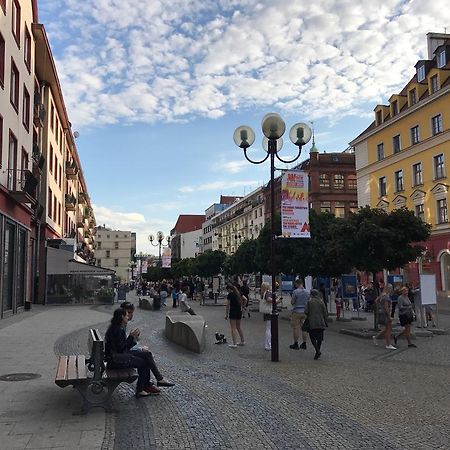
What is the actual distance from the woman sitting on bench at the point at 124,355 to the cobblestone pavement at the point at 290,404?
25 cm

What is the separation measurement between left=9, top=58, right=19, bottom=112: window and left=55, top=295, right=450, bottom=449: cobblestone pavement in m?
15.1

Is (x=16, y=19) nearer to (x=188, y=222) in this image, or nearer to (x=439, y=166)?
(x=439, y=166)

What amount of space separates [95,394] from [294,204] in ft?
24.5

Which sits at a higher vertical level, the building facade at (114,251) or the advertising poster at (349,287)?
the building facade at (114,251)

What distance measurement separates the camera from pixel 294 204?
12719 millimetres

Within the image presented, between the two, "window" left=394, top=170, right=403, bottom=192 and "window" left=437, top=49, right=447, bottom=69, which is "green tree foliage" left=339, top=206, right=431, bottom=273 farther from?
"window" left=394, top=170, right=403, bottom=192

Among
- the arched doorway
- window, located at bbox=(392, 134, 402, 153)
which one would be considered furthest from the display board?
window, located at bbox=(392, 134, 402, 153)

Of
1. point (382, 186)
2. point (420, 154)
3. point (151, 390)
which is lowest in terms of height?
point (151, 390)

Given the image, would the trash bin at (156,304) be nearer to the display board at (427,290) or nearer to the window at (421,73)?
the display board at (427,290)

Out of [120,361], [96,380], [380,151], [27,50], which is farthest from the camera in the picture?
[380,151]

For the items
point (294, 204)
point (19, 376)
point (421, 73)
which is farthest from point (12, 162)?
point (421, 73)

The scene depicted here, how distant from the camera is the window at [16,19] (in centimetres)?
2318

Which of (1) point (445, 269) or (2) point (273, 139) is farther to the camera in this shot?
(1) point (445, 269)

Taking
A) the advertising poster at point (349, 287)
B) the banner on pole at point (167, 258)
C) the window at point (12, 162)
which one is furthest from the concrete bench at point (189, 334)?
the banner on pole at point (167, 258)
